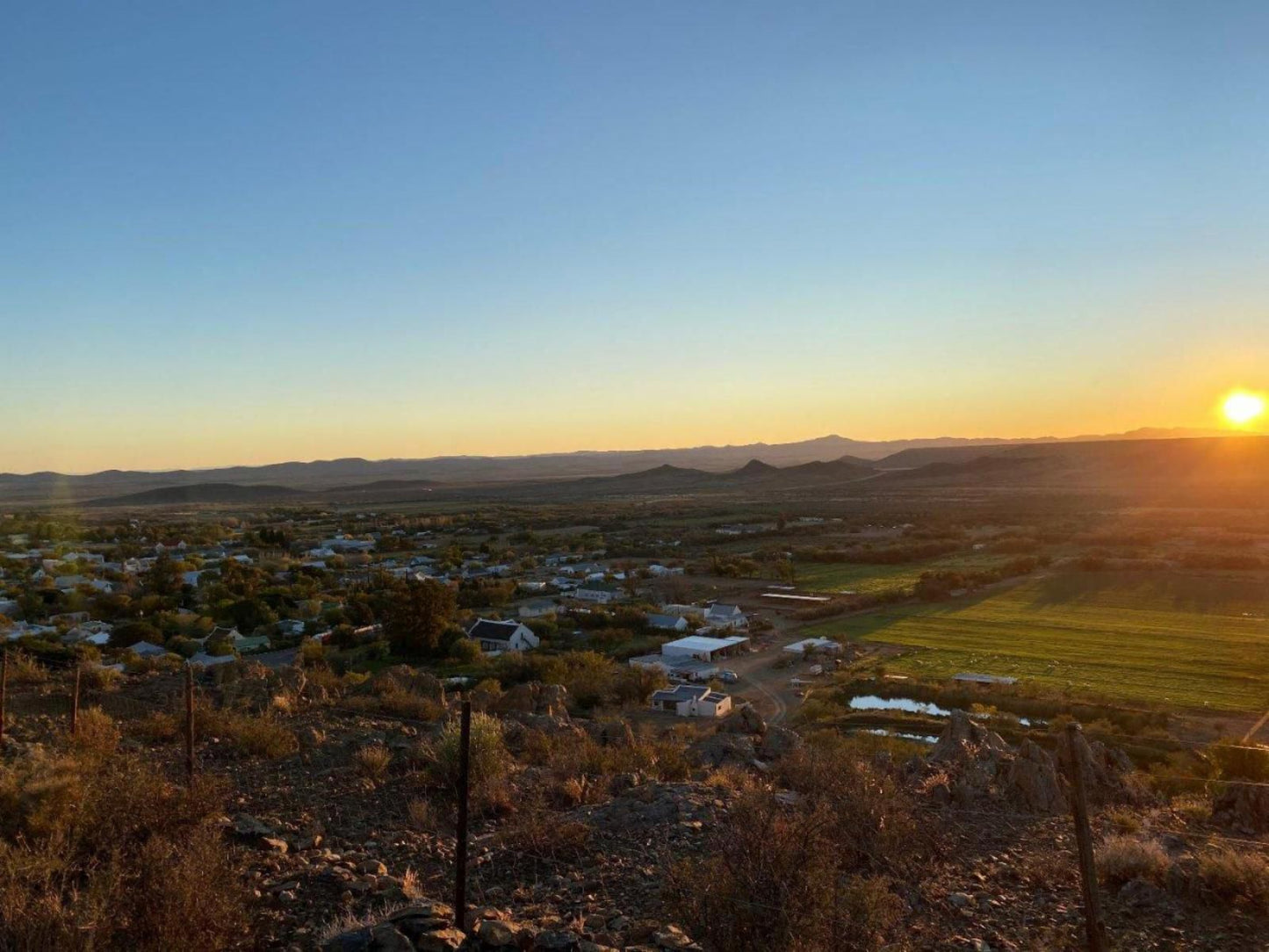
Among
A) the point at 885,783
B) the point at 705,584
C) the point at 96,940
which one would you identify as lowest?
the point at 705,584

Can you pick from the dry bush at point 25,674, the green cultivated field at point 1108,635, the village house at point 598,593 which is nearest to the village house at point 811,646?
the green cultivated field at point 1108,635

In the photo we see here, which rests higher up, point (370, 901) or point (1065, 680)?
point (370, 901)

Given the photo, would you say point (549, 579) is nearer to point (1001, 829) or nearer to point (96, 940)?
point (1001, 829)

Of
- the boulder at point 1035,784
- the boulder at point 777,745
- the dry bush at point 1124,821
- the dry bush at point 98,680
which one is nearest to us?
the dry bush at point 1124,821

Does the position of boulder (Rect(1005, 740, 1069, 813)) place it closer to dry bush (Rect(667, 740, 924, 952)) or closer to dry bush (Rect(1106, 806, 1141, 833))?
dry bush (Rect(1106, 806, 1141, 833))

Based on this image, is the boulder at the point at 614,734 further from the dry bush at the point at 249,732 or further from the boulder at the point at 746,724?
the dry bush at the point at 249,732

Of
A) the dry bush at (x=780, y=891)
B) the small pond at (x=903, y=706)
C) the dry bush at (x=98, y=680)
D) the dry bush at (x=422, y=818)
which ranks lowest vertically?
the small pond at (x=903, y=706)

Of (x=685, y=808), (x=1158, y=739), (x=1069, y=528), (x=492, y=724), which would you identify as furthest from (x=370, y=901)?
(x=1069, y=528)
